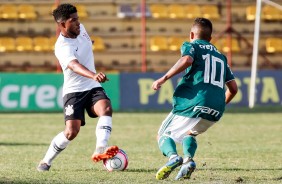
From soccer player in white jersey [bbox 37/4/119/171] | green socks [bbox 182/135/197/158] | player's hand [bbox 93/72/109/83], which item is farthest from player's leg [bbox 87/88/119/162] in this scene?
player's hand [bbox 93/72/109/83]

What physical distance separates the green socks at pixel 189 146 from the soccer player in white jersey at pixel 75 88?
1091mm

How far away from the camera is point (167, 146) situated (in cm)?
924

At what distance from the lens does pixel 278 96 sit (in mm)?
25359

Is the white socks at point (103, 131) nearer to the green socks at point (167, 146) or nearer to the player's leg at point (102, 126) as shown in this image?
the player's leg at point (102, 126)

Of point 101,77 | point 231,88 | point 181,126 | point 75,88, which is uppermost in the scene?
point 101,77

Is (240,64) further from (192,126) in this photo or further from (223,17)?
(192,126)

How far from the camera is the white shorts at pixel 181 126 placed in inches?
368

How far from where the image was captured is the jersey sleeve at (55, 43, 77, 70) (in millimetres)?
10070

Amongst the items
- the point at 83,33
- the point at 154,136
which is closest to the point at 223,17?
the point at 154,136

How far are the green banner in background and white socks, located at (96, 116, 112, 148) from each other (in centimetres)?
1350

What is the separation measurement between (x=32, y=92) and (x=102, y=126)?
13913mm

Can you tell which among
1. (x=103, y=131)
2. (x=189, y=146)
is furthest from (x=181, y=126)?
(x=103, y=131)

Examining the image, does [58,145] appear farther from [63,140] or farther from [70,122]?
[70,122]

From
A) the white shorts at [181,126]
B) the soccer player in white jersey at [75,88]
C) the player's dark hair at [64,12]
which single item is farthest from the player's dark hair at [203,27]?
the player's dark hair at [64,12]
